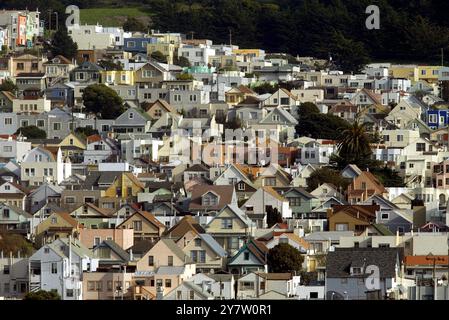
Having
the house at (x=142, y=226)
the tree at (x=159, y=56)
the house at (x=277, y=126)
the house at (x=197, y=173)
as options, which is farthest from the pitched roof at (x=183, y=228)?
the tree at (x=159, y=56)

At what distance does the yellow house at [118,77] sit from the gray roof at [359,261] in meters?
29.4

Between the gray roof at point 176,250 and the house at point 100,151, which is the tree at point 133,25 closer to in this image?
the house at point 100,151

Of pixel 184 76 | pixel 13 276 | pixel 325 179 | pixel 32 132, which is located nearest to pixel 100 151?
pixel 32 132

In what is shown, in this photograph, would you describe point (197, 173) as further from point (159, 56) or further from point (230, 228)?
point (159, 56)

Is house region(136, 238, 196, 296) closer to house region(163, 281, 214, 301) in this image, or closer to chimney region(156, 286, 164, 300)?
chimney region(156, 286, 164, 300)

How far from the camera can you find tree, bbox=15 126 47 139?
44.8 m

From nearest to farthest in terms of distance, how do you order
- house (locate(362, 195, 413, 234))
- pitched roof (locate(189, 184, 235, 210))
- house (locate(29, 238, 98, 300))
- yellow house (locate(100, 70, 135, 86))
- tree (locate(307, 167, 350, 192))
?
house (locate(29, 238, 98, 300)) → house (locate(362, 195, 413, 234)) → pitched roof (locate(189, 184, 235, 210)) → tree (locate(307, 167, 350, 192)) → yellow house (locate(100, 70, 135, 86))

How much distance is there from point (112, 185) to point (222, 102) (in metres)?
13.9

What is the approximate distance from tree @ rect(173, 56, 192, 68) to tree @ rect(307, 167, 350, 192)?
69.8 feet

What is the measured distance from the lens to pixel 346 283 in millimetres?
21406

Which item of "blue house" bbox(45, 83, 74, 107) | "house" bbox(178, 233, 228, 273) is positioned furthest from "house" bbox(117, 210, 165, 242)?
"blue house" bbox(45, 83, 74, 107)

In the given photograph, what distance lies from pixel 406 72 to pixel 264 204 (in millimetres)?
27327
